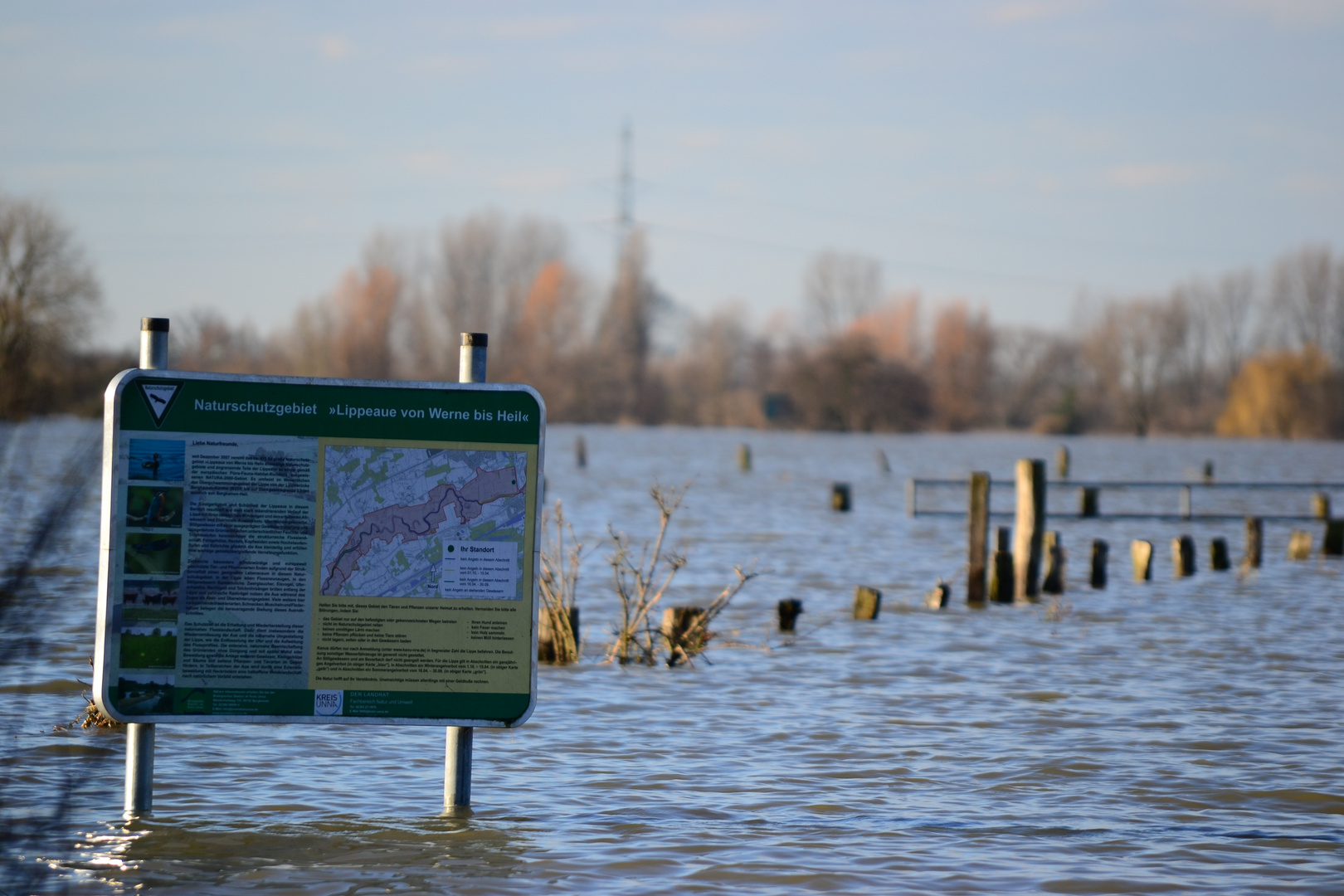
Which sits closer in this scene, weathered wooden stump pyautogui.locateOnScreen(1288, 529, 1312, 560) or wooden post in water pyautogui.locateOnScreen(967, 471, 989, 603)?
wooden post in water pyautogui.locateOnScreen(967, 471, 989, 603)

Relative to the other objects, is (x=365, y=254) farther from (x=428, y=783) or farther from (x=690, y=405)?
(x=428, y=783)

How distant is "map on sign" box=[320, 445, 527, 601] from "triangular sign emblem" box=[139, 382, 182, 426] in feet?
2.04

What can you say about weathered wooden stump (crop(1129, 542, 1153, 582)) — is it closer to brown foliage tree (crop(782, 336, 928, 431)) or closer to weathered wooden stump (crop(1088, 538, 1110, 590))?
weathered wooden stump (crop(1088, 538, 1110, 590))

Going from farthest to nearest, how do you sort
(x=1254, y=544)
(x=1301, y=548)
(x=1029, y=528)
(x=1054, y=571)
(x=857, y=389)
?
1. (x=857, y=389)
2. (x=1301, y=548)
3. (x=1254, y=544)
4. (x=1054, y=571)
5. (x=1029, y=528)

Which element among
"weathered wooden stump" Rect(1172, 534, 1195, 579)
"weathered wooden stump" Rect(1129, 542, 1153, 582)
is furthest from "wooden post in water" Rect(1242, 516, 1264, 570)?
"weathered wooden stump" Rect(1129, 542, 1153, 582)

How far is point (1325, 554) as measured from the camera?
26.0m

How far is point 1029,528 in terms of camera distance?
2023 centimetres

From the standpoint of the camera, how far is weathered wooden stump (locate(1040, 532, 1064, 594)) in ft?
66.5

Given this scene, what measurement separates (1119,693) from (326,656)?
24.9 ft

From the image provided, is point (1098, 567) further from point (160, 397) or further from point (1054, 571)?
point (160, 397)

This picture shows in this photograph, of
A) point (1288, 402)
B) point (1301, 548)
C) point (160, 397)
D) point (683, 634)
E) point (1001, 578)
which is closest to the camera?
point (160, 397)

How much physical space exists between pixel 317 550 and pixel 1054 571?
15768 mm

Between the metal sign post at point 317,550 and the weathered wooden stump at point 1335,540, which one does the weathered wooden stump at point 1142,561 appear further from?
the metal sign post at point 317,550

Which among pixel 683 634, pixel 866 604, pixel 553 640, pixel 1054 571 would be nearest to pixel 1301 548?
pixel 1054 571
